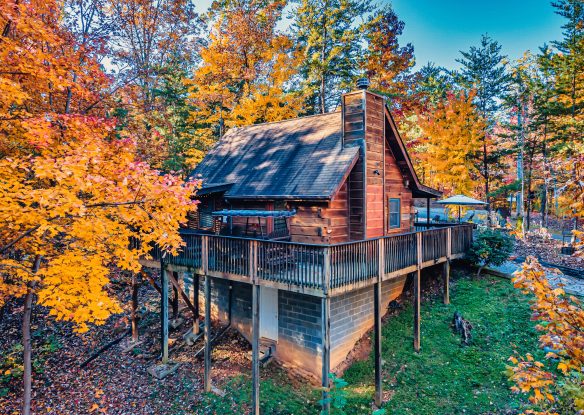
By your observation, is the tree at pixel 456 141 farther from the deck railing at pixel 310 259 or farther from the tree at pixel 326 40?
the deck railing at pixel 310 259

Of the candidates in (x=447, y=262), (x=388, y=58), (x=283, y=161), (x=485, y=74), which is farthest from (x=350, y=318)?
(x=485, y=74)

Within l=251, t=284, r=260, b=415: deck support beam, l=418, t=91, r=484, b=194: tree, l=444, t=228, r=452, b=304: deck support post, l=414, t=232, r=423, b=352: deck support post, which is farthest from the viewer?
l=418, t=91, r=484, b=194: tree

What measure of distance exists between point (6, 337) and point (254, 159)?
12161mm

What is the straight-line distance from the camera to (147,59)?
21500 mm

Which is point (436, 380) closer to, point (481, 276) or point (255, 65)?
point (481, 276)

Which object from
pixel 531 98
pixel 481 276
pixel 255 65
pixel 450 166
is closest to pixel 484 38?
pixel 531 98

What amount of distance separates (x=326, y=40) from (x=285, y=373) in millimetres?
24214

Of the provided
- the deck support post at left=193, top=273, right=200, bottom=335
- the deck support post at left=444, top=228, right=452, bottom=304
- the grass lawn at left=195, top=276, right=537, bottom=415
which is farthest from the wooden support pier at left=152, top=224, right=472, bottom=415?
the deck support post at left=193, top=273, right=200, bottom=335

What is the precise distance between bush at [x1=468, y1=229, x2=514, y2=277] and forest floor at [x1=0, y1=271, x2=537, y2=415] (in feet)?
3.69

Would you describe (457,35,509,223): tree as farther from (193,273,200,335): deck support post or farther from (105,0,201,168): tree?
(193,273,200,335): deck support post

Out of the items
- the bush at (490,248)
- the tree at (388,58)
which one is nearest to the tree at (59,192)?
the bush at (490,248)

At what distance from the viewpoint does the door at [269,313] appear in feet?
42.0

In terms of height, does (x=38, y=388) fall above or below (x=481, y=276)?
below

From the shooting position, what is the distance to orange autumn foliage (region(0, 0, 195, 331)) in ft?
22.4
